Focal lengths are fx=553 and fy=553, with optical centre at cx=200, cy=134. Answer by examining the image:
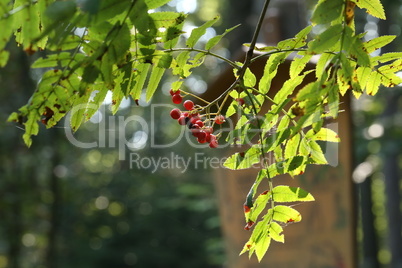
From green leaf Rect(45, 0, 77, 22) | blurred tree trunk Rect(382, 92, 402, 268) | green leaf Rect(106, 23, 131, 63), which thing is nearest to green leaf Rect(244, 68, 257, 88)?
green leaf Rect(106, 23, 131, 63)

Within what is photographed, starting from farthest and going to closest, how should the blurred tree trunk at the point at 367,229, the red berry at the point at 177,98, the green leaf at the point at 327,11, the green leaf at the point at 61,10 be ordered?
1. the blurred tree trunk at the point at 367,229
2. the red berry at the point at 177,98
3. the green leaf at the point at 327,11
4. the green leaf at the point at 61,10

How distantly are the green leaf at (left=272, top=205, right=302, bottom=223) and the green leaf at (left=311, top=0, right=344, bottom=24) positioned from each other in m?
0.37

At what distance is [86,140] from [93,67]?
14596 mm

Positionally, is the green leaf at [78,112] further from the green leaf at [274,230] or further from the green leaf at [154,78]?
the green leaf at [274,230]

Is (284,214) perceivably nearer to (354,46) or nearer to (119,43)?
(354,46)

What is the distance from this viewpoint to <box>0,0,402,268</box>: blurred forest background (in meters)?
8.41

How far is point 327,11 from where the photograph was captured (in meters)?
0.87

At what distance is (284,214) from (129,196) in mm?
12402

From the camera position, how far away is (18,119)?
852mm

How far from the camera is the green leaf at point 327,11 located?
2.80 feet

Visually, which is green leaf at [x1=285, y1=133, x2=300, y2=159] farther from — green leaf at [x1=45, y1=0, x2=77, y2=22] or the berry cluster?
green leaf at [x1=45, y1=0, x2=77, y2=22]

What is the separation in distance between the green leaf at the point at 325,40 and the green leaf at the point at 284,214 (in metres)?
0.33

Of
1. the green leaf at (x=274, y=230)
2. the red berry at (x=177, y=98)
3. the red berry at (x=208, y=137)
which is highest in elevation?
the red berry at (x=177, y=98)

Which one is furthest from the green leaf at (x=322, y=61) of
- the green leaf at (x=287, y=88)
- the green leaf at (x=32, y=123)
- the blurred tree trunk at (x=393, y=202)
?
the blurred tree trunk at (x=393, y=202)
